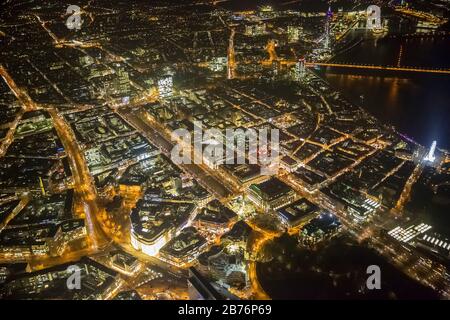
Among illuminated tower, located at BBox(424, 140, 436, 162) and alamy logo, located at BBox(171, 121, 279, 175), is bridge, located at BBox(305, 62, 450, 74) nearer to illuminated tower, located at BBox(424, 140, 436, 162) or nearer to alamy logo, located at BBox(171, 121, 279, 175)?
alamy logo, located at BBox(171, 121, 279, 175)

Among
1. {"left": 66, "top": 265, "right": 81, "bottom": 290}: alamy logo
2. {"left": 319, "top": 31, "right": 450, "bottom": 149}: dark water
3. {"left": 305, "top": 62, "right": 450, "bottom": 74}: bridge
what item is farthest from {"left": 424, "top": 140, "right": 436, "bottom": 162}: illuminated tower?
{"left": 66, "top": 265, "right": 81, "bottom": 290}: alamy logo

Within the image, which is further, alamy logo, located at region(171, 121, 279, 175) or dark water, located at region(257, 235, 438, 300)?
alamy logo, located at region(171, 121, 279, 175)

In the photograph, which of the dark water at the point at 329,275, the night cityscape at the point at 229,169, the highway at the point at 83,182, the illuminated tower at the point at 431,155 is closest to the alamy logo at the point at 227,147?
the night cityscape at the point at 229,169

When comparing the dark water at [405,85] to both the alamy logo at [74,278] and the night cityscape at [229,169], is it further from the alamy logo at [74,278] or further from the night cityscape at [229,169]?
the alamy logo at [74,278]
